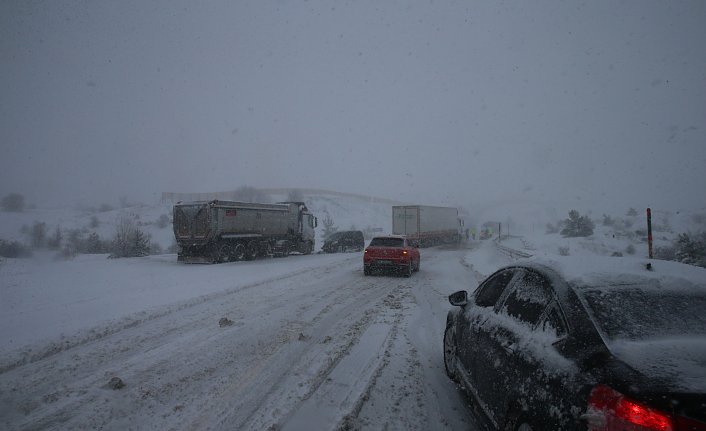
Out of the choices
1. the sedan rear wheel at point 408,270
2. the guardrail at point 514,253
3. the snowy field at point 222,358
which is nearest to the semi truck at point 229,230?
the snowy field at point 222,358

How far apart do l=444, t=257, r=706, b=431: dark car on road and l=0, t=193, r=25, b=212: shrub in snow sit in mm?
49961

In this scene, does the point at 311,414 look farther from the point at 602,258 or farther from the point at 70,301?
the point at 70,301

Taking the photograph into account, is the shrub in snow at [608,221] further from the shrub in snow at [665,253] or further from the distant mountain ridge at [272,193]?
the distant mountain ridge at [272,193]

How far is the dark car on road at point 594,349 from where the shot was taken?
183 cm

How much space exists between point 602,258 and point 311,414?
3.16 metres

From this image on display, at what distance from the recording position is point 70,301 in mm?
9305

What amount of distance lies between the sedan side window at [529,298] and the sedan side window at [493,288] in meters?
0.34

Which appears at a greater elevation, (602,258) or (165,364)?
(602,258)

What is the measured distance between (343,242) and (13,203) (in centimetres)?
3584

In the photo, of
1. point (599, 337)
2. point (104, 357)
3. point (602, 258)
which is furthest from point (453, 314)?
point (104, 357)

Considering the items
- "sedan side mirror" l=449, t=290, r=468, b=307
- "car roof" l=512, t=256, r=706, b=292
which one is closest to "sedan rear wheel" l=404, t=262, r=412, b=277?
"sedan side mirror" l=449, t=290, r=468, b=307

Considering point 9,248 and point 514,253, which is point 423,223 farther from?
point 9,248

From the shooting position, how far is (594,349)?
2258mm

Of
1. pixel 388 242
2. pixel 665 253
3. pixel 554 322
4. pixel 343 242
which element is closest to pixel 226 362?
pixel 554 322
